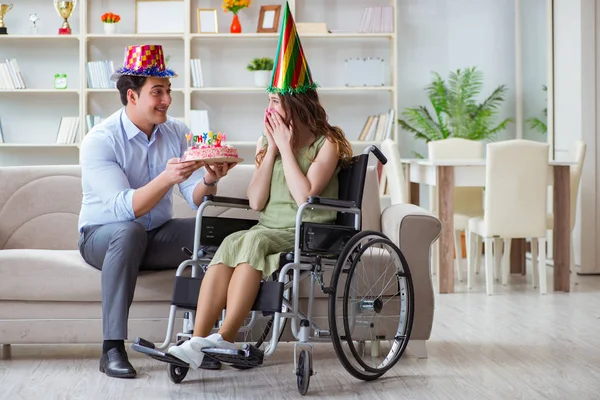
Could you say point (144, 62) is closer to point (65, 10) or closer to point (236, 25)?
point (236, 25)

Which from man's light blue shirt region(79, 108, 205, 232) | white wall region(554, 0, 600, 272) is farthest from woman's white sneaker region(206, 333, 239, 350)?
white wall region(554, 0, 600, 272)

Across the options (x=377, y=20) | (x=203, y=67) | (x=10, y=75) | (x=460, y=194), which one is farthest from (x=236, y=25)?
(x=460, y=194)

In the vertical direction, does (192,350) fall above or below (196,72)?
below

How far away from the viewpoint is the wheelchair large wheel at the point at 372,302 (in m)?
2.85

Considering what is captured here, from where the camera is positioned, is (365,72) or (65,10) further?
(365,72)

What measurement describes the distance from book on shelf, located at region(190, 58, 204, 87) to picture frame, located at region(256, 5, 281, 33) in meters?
0.53

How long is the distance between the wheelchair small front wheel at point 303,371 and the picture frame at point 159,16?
185 inches

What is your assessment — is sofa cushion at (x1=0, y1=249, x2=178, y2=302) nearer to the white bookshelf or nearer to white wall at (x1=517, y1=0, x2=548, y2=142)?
the white bookshelf

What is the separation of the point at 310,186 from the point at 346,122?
4.30 meters

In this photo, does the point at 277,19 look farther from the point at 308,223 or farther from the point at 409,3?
the point at 308,223

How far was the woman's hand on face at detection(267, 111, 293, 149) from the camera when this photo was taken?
317cm

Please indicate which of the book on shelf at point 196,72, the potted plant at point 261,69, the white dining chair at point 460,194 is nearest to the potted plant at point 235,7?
the potted plant at point 261,69

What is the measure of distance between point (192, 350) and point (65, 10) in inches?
193

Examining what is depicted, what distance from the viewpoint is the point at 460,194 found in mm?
6145
